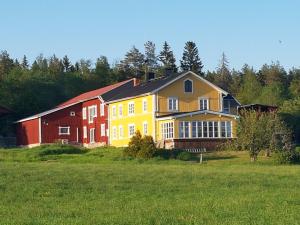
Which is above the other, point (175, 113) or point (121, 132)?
point (175, 113)

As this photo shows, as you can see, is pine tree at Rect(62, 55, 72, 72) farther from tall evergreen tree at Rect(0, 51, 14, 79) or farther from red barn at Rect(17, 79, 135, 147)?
red barn at Rect(17, 79, 135, 147)

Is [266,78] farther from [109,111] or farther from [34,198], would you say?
[34,198]

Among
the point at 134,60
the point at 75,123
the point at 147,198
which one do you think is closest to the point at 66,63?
the point at 134,60

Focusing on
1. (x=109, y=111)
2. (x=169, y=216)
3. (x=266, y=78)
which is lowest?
(x=169, y=216)

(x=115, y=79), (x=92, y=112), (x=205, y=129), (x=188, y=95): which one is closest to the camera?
(x=205, y=129)

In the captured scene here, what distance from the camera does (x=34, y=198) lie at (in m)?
18.4

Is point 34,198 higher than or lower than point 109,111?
lower

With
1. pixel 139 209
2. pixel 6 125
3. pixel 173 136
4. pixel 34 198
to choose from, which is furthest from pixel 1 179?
pixel 6 125

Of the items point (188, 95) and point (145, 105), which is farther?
point (145, 105)

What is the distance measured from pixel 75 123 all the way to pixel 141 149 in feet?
90.4

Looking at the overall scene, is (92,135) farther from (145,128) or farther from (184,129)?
(184,129)

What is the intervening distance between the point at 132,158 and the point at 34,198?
25.8m

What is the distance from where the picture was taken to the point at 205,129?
5706cm

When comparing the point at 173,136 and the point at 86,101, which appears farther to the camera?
the point at 86,101
